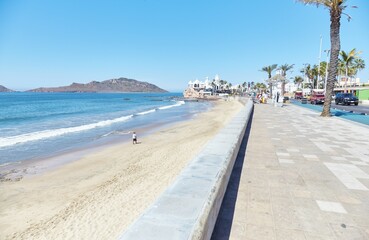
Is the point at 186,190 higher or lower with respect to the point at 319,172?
higher

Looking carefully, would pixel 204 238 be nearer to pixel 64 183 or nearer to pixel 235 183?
pixel 235 183

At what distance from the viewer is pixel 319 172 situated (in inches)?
186

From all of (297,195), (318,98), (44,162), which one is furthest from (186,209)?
(318,98)

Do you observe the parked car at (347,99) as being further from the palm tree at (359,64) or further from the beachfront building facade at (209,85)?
the beachfront building facade at (209,85)

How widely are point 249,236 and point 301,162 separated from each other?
11.1 feet

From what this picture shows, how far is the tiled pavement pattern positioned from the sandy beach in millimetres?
2566

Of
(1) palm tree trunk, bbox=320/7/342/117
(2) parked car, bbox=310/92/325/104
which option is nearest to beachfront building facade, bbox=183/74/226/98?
(2) parked car, bbox=310/92/325/104

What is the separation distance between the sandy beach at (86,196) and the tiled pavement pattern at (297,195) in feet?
8.42

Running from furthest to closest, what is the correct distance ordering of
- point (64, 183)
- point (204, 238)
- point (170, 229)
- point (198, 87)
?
point (198, 87) → point (64, 183) → point (204, 238) → point (170, 229)

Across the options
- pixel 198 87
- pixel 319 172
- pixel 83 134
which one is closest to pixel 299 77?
pixel 198 87

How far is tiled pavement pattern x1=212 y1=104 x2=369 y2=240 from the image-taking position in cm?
276

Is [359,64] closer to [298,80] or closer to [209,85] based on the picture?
[298,80]

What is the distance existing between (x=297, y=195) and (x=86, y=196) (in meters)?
5.75

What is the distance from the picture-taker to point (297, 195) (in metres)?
3.68
